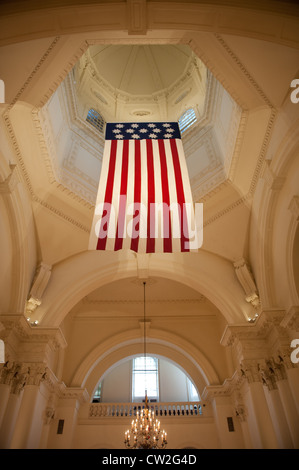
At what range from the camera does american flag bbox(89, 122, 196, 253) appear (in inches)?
297

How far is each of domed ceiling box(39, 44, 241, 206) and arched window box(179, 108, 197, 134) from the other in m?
0.22

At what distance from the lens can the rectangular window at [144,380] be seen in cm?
2161

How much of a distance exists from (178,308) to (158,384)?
8.16 metres

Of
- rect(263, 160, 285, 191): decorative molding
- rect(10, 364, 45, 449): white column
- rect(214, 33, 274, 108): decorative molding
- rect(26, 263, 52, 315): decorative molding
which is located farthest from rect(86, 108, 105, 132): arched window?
rect(10, 364, 45, 449): white column

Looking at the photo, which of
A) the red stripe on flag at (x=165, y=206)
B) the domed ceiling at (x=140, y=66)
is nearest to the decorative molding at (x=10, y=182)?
the red stripe on flag at (x=165, y=206)

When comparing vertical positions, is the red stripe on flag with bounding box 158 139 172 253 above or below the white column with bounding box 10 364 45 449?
above

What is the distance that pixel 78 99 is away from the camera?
13109mm

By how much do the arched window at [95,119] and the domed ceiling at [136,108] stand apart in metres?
0.16

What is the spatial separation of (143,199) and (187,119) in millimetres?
7499

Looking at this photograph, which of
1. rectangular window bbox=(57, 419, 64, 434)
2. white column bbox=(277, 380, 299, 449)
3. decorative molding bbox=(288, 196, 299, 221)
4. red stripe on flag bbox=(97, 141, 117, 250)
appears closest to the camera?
red stripe on flag bbox=(97, 141, 117, 250)

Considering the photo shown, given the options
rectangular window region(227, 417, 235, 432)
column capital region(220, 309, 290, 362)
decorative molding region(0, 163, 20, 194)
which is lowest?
rectangular window region(227, 417, 235, 432)

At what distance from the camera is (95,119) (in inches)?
554

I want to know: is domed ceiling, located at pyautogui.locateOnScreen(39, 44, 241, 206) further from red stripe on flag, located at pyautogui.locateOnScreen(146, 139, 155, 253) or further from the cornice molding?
red stripe on flag, located at pyautogui.locateOnScreen(146, 139, 155, 253)

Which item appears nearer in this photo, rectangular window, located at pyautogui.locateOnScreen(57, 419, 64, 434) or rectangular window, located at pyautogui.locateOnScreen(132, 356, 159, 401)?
rectangular window, located at pyautogui.locateOnScreen(57, 419, 64, 434)
